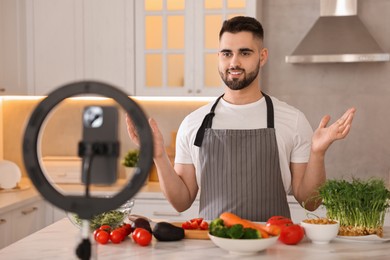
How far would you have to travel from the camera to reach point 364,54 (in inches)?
150

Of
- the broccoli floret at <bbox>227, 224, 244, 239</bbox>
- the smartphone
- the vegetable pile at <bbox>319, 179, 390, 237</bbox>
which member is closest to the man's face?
the vegetable pile at <bbox>319, 179, 390, 237</bbox>

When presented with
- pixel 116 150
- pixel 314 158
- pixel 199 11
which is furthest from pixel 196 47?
pixel 116 150

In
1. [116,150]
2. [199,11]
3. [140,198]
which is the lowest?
[140,198]

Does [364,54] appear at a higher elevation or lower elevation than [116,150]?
higher

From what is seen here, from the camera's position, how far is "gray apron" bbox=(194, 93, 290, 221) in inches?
99.5

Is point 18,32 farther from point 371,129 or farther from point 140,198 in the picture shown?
point 371,129

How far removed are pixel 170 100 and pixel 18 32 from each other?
1142 mm

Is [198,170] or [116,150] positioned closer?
[116,150]

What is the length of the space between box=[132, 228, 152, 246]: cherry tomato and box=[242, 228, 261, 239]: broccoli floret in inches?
13.2

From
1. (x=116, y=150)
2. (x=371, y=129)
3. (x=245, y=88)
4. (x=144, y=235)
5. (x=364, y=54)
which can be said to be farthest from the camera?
(x=371, y=129)

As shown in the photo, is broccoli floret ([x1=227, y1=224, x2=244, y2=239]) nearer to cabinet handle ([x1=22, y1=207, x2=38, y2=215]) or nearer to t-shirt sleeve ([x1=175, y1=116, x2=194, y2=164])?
t-shirt sleeve ([x1=175, y1=116, x2=194, y2=164])

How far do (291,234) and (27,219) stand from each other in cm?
225

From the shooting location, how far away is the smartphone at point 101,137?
1.93 feet

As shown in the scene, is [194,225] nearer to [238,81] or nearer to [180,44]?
[238,81]
